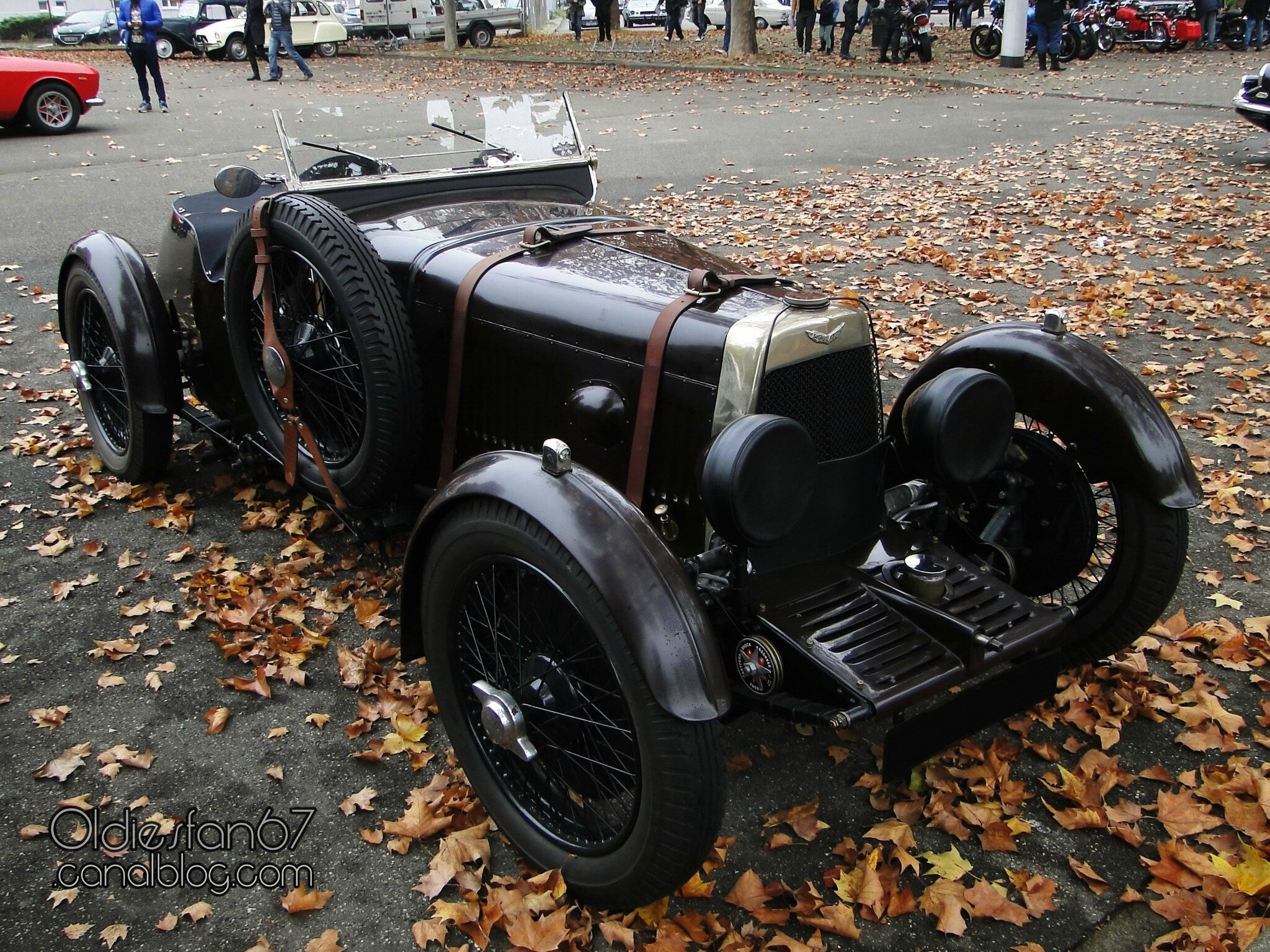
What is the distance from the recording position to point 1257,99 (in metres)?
11.1

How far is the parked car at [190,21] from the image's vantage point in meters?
27.2

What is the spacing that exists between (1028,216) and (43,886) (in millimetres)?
9301

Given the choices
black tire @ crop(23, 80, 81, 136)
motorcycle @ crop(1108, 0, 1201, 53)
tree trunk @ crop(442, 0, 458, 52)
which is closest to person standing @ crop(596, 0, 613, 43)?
tree trunk @ crop(442, 0, 458, 52)

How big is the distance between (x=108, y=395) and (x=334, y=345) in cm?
185

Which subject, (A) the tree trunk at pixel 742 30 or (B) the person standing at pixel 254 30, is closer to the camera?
(B) the person standing at pixel 254 30

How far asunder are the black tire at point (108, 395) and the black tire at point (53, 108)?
11.3m

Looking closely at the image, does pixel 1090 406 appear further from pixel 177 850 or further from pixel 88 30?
pixel 88 30

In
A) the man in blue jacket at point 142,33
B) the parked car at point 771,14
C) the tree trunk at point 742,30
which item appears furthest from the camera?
the parked car at point 771,14

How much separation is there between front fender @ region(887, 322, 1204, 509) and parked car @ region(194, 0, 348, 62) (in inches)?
1075

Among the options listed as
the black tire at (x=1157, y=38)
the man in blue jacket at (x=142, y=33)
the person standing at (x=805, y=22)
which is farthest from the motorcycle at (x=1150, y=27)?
the man in blue jacket at (x=142, y=33)

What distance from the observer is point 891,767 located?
244 centimetres

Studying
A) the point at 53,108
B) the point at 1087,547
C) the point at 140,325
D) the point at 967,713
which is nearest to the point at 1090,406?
the point at 1087,547

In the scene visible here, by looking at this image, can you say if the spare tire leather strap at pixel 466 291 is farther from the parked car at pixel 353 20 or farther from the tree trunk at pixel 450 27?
the parked car at pixel 353 20

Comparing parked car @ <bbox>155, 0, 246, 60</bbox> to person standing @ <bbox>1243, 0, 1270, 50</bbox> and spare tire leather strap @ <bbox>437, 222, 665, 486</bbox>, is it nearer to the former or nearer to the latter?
person standing @ <bbox>1243, 0, 1270, 50</bbox>
